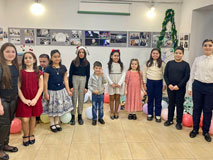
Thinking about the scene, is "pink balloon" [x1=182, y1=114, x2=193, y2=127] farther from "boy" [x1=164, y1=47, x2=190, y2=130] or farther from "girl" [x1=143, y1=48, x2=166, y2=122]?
"girl" [x1=143, y1=48, x2=166, y2=122]

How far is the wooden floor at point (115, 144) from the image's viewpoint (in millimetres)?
2354

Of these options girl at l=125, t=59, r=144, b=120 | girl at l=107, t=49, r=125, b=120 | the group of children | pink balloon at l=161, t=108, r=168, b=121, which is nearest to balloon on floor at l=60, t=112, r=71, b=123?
the group of children

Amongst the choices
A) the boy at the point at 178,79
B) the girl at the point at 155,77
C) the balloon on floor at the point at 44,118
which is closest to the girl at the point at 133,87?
the girl at the point at 155,77

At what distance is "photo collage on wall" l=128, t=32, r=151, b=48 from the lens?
484cm

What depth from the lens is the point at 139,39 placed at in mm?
4859

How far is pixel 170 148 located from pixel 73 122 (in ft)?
5.28

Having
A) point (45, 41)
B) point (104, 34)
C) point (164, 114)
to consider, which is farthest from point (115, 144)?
point (45, 41)

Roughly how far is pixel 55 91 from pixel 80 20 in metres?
2.40

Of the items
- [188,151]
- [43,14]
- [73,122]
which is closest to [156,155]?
[188,151]

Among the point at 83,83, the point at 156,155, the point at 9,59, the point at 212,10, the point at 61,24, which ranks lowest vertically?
the point at 156,155

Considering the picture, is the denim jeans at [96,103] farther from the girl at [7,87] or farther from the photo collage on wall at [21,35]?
the photo collage on wall at [21,35]

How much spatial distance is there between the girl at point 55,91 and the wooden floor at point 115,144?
1.02ft

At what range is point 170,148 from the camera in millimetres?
2572

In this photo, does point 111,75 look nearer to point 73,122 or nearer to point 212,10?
point 73,122
